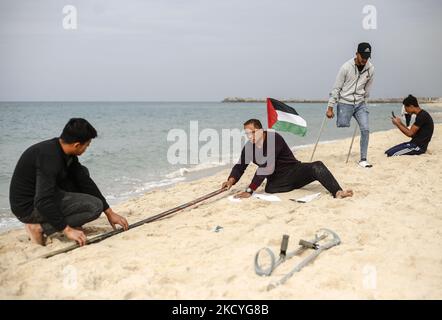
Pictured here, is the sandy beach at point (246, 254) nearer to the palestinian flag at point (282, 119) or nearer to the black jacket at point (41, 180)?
the black jacket at point (41, 180)

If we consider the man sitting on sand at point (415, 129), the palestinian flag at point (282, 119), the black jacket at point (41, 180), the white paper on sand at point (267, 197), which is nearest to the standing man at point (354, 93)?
the man sitting on sand at point (415, 129)

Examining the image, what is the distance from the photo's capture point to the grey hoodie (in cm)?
734

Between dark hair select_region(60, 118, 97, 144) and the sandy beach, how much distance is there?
1.09 meters

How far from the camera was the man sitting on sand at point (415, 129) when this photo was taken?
7.95 metres

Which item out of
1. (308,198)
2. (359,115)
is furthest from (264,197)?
(359,115)

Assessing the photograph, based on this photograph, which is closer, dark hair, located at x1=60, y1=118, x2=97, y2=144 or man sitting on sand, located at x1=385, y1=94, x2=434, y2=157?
dark hair, located at x1=60, y1=118, x2=97, y2=144

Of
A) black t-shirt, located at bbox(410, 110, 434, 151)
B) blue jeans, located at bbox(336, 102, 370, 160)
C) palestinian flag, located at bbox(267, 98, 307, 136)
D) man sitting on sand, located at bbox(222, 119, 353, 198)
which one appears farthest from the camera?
black t-shirt, located at bbox(410, 110, 434, 151)

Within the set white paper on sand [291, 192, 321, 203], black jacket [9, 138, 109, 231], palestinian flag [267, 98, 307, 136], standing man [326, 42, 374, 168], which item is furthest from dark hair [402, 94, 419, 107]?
black jacket [9, 138, 109, 231]

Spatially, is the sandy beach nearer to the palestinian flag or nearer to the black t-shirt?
the palestinian flag

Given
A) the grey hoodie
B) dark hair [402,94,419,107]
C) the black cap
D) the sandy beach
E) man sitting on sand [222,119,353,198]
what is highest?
the black cap

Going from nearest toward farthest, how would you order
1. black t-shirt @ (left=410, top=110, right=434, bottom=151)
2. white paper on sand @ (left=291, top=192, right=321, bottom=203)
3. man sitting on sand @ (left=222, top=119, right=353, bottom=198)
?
white paper on sand @ (left=291, top=192, right=321, bottom=203) < man sitting on sand @ (left=222, top=119, right=353, bottom=198) < black t-shirt @ (left=410, top=110, right=434, bottom=151)

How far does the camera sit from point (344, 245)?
3.65m

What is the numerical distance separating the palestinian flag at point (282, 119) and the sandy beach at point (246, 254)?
1167 millimetres

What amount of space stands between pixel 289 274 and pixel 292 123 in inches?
144
